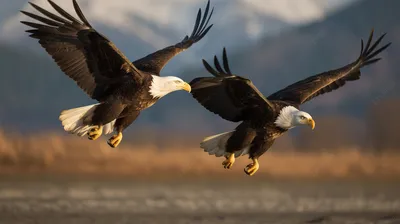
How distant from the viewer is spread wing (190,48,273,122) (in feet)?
30.9

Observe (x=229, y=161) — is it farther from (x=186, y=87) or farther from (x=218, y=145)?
(x=186, y=87)

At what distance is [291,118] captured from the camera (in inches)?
379

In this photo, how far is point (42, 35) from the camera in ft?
29.9

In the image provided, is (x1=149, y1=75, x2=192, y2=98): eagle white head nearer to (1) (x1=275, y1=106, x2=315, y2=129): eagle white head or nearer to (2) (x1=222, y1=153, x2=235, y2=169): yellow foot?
(2) (x1=222, y1=153, x2=235, y2=169): yellow foot

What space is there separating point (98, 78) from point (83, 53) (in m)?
0.30

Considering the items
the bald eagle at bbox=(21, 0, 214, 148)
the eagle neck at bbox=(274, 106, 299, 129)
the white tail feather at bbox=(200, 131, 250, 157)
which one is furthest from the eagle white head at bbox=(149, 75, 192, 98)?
the eagle neck at bbox=(274, 106, 299, 129)

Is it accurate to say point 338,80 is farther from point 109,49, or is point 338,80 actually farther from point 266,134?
point 109,49

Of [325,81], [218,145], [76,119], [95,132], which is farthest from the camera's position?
[325,81]

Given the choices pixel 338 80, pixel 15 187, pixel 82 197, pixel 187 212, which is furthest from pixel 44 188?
pixel 338 80

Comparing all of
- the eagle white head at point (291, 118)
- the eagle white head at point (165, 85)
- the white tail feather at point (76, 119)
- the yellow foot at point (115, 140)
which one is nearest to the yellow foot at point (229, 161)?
the eagle white head at point (291, 118)

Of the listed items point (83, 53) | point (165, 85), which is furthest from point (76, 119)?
point (165, 85)

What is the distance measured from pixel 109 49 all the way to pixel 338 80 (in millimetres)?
3300

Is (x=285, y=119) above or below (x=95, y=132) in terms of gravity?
above

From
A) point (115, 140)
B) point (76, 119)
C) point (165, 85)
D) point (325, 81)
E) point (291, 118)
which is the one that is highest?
point (325, 81)
